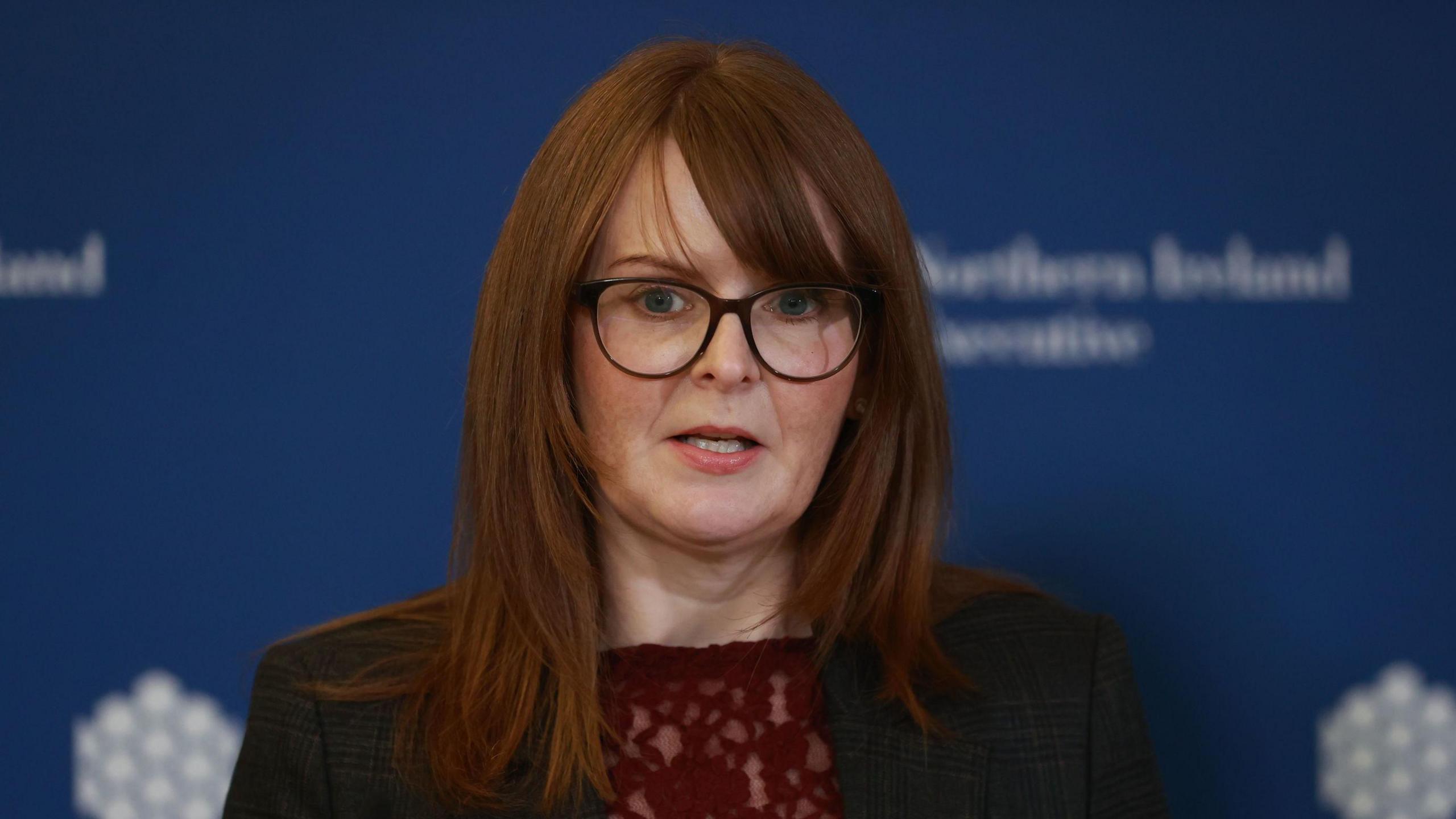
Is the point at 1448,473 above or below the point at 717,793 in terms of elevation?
above

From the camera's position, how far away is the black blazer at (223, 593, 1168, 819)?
1.30 metres

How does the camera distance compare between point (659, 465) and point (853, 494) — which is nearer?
point (659, 465)

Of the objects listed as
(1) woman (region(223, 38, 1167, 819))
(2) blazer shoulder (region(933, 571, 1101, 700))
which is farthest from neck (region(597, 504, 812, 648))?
(2) blazer shoulder (region(933, 571, 1101, 700))

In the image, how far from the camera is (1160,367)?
72.6 inches

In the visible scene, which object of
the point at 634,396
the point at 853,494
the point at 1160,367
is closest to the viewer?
the point at 634,396

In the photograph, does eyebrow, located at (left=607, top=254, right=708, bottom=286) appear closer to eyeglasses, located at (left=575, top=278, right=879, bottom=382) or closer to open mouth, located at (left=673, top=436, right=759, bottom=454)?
eyeglasses, located at (left=575, top=278, right=879, bottom=382)

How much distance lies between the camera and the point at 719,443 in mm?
1258

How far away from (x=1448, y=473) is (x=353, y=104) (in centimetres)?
153

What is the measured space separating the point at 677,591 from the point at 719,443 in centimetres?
18

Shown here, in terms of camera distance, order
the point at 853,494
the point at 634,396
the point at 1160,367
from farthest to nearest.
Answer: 1. the point at 1160,367
2. the point at 853,494
3. the point at 634,396

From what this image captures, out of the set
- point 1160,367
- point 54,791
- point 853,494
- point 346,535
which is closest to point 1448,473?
point 1160,367

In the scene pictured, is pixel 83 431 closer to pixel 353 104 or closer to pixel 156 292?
pixel 156 292

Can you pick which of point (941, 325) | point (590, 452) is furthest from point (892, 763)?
point (941, 325)

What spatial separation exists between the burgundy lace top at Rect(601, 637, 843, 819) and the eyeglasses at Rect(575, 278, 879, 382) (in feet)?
0.94
